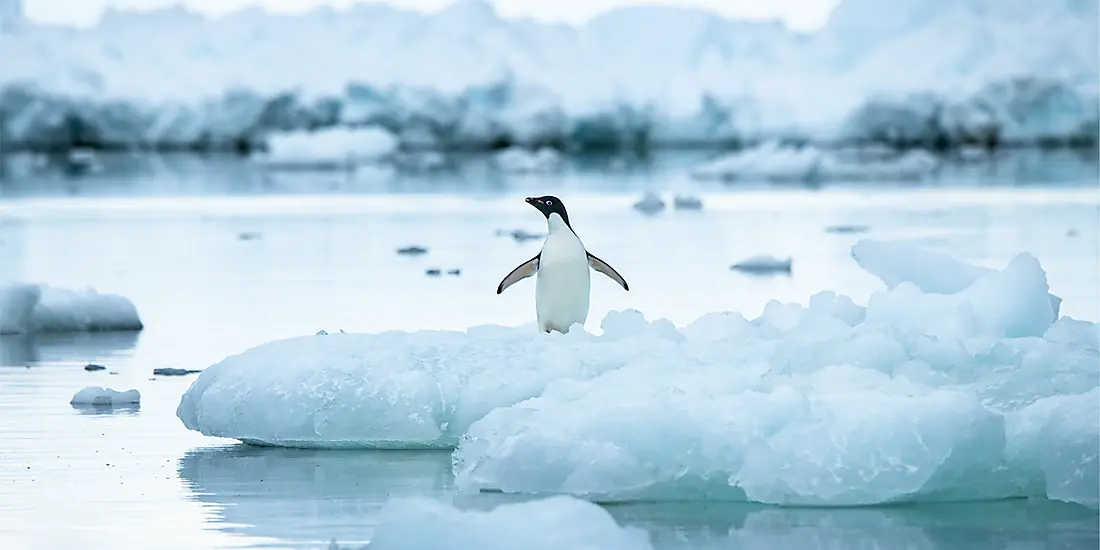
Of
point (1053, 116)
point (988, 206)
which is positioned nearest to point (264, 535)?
point (988, 206)

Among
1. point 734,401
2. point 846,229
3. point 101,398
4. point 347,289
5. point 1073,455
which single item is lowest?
Answer: point 846,229

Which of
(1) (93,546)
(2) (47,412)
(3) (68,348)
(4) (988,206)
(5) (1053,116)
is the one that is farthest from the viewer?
(5) (1053,116)

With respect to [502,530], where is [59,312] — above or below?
below

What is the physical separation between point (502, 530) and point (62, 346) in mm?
5352

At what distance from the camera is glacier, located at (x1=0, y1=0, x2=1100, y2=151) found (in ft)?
141

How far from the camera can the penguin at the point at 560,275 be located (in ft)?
23.5

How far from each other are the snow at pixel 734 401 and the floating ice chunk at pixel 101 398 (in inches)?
33.3

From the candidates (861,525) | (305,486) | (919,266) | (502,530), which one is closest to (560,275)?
(919,266)

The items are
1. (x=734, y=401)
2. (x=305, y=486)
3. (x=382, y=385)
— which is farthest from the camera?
(x=382, y=385)

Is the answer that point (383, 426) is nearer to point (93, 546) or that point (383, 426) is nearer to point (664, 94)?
point (93, 546)

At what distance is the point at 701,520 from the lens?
461cm

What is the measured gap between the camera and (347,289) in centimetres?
1179

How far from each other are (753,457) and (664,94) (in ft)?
142

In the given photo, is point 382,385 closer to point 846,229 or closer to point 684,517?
point 684,517
